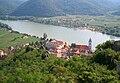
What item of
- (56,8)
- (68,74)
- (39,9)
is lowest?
(68,74)

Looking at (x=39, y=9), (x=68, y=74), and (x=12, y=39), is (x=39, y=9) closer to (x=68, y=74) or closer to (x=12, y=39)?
(x=12, y=39)

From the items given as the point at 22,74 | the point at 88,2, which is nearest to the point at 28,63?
the point at 22,74

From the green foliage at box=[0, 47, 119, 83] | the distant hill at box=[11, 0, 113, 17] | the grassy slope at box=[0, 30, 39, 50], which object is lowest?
the grassy slope at box=[0, 30, 39, 50]

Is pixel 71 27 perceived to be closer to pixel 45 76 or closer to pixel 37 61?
pixel 37 61

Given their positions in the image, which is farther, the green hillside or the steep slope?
the steep slope

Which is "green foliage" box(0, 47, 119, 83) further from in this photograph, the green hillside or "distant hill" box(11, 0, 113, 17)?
"distant hill" box(11, 0, 113, 17)

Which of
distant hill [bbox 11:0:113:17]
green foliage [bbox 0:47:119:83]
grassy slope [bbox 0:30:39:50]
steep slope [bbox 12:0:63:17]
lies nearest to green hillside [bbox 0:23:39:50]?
grassy slope [bbox 0:30:39:50]

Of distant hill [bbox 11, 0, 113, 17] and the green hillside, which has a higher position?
distant hill [bbox 11, 0, 113, 17]

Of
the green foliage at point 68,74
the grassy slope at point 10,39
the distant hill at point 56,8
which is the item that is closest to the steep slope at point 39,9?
the distant hill at point 56,8

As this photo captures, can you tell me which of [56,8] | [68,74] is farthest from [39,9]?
[68,74]

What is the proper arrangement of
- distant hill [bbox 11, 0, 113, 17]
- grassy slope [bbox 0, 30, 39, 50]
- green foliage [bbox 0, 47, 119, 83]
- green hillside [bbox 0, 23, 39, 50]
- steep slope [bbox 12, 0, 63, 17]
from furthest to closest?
distant hill [bbox 11, 0, 113, 17], steep slope [bbox 12, 0, 63, 17], green hillside [bbox 0, 23, 39, 50], grassy slope [bbox 0, 30, 39, 50], green foliage [bbox 0, 47, 119, 83]
